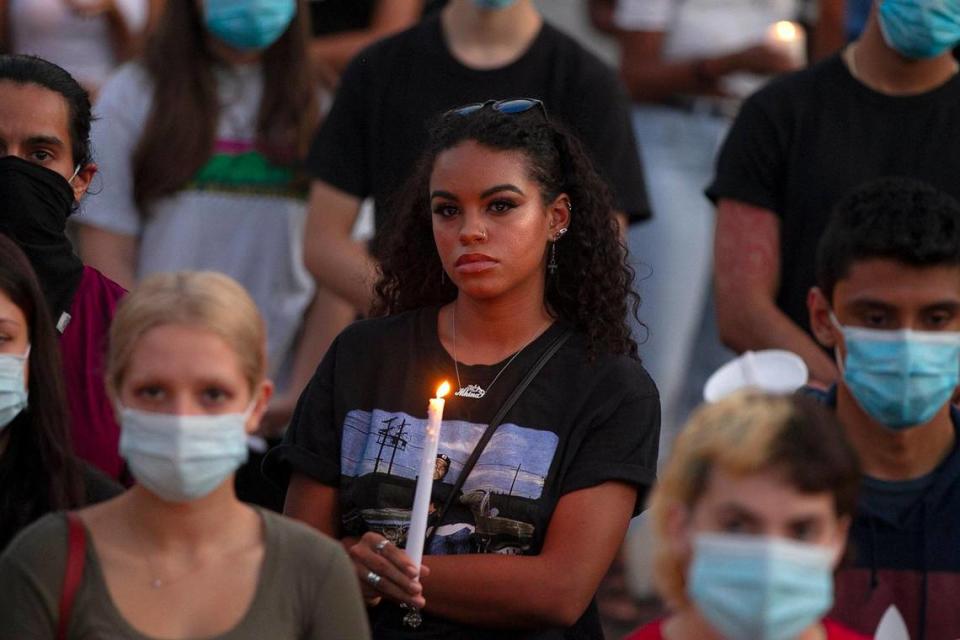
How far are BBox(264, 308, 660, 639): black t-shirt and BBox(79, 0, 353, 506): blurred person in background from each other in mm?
1813

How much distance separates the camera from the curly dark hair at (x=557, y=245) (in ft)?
16.1

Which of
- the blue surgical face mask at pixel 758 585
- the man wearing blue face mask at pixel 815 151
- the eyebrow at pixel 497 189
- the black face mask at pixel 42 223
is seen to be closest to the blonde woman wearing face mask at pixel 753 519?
the blue surgical face mask at pixel 758 585

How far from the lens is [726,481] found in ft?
11.7

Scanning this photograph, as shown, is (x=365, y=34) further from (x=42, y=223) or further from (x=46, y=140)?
(x=42, y=223)

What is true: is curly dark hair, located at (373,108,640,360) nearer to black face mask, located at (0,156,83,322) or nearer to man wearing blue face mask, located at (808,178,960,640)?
man wearing blue face mask, located at (808,178,960,640)

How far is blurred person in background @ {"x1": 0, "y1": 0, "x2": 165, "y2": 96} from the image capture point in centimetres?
724

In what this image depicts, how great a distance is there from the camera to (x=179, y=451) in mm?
3721

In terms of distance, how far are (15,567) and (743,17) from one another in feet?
14.6

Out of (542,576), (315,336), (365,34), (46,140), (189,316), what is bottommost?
(315,336)

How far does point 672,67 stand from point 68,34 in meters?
2.20

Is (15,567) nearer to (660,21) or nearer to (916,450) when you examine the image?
(916,450)

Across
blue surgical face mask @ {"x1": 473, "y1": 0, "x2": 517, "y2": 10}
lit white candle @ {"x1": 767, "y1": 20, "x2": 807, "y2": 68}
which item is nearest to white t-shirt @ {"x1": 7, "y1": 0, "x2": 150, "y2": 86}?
blue surgical face mask @ {"x1": 473, "y1": 0, "x2": 517, "y2": 10}

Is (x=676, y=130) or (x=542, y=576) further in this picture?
(x=676, y=130)

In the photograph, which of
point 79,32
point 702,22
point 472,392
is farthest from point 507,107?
point 79,32
